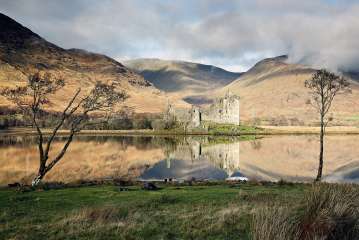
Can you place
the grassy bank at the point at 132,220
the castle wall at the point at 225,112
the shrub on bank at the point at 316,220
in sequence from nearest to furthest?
the shrub on bank at the point at 316,220, the grassy bank at the point at 132,220, the castle wall at the point at 225,112

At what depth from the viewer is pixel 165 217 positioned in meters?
14.1

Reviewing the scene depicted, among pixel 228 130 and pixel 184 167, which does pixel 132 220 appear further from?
pixel 228 130

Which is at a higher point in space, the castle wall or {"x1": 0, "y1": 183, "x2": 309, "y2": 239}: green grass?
the castle wall

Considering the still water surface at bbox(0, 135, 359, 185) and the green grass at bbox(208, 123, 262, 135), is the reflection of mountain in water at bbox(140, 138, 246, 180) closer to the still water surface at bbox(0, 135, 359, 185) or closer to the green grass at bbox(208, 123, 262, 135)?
the still water surface at bbox(0, 135, 359, 185)

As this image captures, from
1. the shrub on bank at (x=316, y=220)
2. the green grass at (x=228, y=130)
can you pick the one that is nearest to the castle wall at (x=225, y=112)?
the green grass at (x=228, y=130)

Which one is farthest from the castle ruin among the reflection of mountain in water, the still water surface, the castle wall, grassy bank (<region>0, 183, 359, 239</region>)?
grassy bank (<region>0, 183, 359, 239</region>)

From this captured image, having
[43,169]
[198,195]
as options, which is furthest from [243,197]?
[43,169]

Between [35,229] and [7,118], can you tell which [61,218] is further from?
[7,118]

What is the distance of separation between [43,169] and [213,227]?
1834 centimetres

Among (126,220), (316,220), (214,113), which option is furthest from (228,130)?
(316,220)

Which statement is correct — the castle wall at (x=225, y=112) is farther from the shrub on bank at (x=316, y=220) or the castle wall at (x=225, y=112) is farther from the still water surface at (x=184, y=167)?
the shrub on bank at (x=316, y=220)

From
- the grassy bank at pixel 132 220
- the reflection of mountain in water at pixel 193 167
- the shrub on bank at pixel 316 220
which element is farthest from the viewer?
the reflection of mountain in water at pixel 193 167

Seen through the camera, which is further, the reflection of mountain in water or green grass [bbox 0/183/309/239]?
the reflection of mountain in water

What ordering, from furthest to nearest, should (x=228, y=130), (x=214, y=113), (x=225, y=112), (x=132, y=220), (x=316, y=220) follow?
(x=214, y=113), (x=225, y=112), (x=228, y=130), (x=132, y=220), (x=316, y=220)
